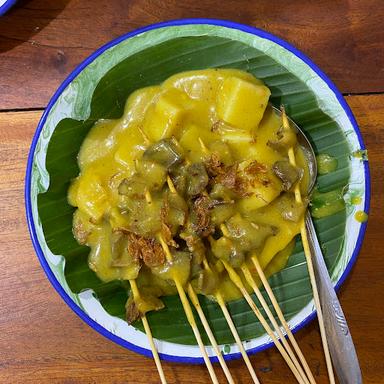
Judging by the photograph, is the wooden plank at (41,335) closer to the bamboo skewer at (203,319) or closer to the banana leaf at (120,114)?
the banana leaf at (120,114)

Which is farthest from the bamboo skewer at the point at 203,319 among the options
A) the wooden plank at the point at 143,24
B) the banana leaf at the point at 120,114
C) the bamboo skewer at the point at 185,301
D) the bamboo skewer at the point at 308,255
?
the wooden plank at the point at 143,24

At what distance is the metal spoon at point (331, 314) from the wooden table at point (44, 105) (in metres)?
0.32

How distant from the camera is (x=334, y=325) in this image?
6.17 feet

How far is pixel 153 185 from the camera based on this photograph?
1.83 metres

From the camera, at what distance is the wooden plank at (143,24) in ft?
7.37

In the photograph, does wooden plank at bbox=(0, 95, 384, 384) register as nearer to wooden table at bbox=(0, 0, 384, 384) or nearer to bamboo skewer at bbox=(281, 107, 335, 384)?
wooden table at bbox=(0, 0, 384, 384)

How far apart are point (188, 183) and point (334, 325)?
763mm

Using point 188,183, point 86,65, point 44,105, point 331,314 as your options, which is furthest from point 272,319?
point 44,105

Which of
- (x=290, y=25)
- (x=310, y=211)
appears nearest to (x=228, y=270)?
(x=310, y=211)

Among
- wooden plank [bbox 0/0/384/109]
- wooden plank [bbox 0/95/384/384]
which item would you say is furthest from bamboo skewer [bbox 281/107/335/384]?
wooden plank [bbox 0/0/384/109]

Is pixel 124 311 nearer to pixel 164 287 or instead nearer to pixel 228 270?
pixel 164 287

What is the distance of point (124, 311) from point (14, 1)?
1.37 meters

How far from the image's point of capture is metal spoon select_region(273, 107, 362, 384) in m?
1.82

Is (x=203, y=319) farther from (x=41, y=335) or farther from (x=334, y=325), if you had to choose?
(x=41, y=335)
